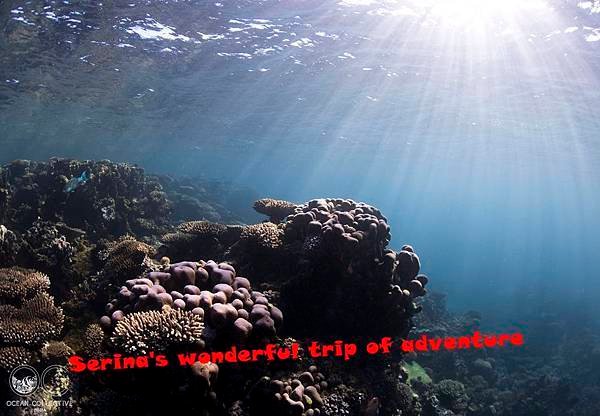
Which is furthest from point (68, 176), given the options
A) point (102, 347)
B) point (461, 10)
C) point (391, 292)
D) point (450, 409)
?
point (461, 10)

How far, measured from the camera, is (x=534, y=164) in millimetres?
59156

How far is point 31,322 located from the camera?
585 cm

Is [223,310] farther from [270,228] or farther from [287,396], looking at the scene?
[270,228]

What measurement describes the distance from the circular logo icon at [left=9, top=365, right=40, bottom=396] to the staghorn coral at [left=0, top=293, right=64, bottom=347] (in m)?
0.40

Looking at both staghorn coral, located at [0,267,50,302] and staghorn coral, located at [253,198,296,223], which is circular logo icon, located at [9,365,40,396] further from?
staghorn coral, located at [253,198,296,223]

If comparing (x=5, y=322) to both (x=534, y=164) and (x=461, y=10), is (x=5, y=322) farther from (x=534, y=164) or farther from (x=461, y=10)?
(x=534, y=164)

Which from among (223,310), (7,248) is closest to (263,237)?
(223,310)

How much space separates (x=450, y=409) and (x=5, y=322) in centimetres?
1283

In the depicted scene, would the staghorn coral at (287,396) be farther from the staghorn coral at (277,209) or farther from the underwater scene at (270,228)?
the staghorn coral at (277,209)

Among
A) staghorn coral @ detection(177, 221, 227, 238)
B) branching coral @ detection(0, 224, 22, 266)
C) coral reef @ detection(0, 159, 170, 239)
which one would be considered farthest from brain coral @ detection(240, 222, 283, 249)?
coral reef @ detection(0, 159, 170, 239)

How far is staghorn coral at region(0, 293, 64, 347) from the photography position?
18.1ft

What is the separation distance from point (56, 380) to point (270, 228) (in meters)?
4.50

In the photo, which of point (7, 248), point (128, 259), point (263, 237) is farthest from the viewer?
point (7, 248)

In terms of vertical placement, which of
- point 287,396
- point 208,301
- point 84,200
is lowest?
point 84,200
